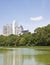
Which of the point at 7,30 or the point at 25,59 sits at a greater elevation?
the point at 7,30

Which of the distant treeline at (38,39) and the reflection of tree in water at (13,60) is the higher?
the distant treeline at (38,39)

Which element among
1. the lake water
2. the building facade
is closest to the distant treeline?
the lake water

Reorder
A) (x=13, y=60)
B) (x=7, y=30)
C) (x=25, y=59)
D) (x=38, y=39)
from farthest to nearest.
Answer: (x=7, y=30), (x=38, y=39), (x=25, y=59), (x=13, y=60)

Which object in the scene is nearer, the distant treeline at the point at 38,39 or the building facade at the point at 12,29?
the distant treeline at the point at 38,39

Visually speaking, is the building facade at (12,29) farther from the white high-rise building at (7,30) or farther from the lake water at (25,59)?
the lake water at (25,59)

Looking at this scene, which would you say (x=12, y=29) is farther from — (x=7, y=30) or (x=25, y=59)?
(x=25, y=59)

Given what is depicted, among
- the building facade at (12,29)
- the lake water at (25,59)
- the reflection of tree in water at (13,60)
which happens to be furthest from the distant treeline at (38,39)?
the building facade at (12,29)

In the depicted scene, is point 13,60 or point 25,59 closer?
point 13,60

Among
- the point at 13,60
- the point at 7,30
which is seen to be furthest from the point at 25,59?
the point at 7,30

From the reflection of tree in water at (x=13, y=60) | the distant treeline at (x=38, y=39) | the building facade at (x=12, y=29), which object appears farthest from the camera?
the building facade at (x=12, y=29)

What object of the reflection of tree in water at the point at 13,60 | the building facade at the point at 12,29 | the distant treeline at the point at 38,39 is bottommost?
the reflection of tree in water at the point at 13,60

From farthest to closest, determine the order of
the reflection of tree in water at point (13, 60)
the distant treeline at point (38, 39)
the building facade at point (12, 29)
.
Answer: the building facade at point (12, 29), the distant treeline at point (38, 39), the reflection of tree in water at point (13, 60)

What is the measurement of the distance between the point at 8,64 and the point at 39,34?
4227 cm

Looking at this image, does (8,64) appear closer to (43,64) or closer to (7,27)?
(43,64)
